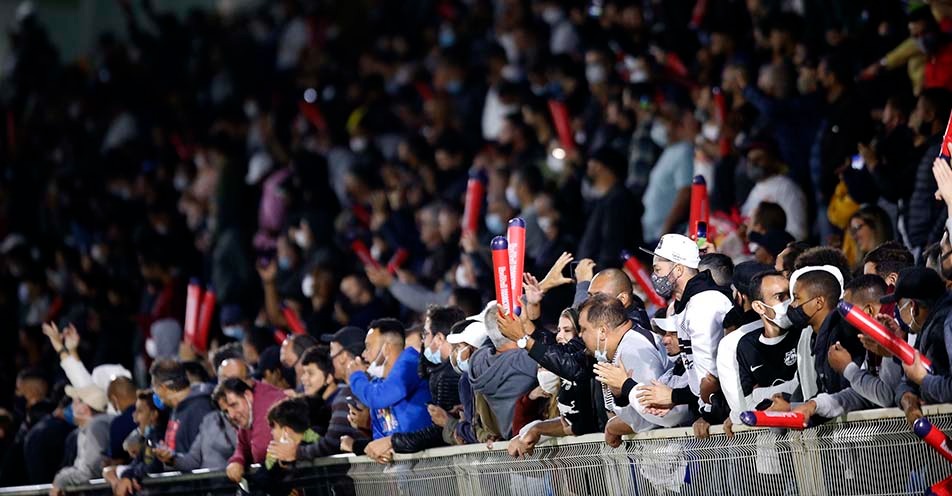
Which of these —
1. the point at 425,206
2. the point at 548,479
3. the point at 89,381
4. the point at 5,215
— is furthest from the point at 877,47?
the point at 5,215

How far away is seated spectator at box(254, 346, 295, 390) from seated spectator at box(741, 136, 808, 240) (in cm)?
336

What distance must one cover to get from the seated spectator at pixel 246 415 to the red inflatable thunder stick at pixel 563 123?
4.35 meters

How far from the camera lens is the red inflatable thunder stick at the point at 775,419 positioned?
707 centimetres

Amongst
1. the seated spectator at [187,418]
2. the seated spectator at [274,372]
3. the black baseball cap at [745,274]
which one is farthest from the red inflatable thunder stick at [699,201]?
the seated spectator at [187,418]

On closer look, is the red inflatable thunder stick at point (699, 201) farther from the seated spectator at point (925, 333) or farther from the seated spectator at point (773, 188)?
the seated spectator at point (925, 333)

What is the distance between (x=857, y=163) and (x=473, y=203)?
3760mm

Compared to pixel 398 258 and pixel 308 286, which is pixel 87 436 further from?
pixel 398 258

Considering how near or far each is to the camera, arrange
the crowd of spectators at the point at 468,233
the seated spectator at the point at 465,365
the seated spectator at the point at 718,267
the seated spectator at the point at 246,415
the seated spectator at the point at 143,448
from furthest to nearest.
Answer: the seated spectator at the point at 143,448 → the seated spectator at the point at 246,415 → the seated spectator at the point at 465,365 → the seated spectator at the point at 718,267 → the crowd of spectators at the point at 468,233

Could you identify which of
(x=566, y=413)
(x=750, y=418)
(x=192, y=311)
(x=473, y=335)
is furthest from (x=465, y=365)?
(x=192, y=311)

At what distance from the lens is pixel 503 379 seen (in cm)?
880

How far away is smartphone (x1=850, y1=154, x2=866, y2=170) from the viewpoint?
10.8 m

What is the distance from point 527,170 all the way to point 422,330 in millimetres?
3365

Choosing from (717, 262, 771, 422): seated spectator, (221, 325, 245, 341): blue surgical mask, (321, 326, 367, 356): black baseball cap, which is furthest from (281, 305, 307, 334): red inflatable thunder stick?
(717, 262, 771, 422): seated spectator

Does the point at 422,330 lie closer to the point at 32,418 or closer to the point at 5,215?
the point at 32,418
